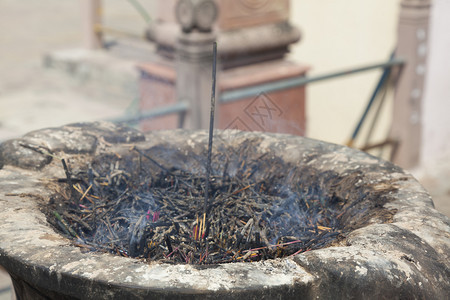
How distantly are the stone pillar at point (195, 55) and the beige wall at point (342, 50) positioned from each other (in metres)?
2.04

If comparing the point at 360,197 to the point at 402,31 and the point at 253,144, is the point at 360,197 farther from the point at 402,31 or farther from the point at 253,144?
the point at 402,31

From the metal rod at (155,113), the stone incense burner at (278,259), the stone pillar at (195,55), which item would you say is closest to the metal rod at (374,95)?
the stone pillar at (195,55)

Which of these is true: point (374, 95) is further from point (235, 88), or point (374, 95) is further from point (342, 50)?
point (235, 88)

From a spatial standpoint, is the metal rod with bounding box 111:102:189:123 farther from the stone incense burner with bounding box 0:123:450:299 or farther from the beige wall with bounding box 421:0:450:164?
the beige wall with bounding box 421:0:450:164

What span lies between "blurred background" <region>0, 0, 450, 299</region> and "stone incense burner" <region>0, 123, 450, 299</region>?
970 millimetres

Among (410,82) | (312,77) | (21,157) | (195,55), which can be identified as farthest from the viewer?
(410,82)

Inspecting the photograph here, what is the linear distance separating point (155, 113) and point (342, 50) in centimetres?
272

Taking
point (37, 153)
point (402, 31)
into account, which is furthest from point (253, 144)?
point (402, 31)

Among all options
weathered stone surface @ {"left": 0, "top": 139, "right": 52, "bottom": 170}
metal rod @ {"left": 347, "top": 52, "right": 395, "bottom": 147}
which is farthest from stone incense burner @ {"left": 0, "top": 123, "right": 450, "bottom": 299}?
metal rod @ {"left": 347, "top": 52, "right": 395, "bottom": 147}

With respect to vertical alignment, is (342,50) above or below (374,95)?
above

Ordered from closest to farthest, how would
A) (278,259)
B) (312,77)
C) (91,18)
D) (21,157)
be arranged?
(278,259), (21,157), (312,77), (91,18)

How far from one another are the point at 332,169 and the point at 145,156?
0.71 meters

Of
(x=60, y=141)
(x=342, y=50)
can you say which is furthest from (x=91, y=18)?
(x=60, y=141)

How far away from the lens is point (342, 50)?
588cm
